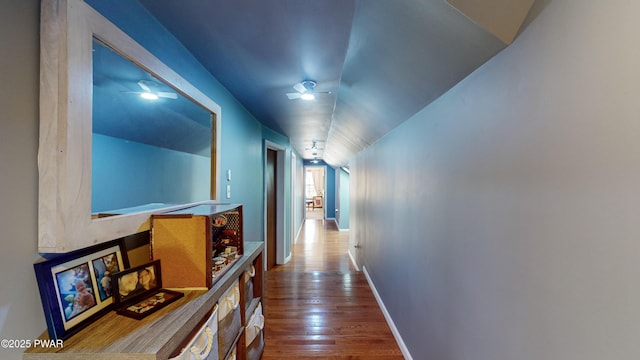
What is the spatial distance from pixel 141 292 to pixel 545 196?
1.38 m

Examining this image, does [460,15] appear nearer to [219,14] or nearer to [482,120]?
[482,120]

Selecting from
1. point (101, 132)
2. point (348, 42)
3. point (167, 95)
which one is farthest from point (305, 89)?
point (101, 132)

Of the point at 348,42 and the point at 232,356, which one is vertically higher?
the point at 348,42

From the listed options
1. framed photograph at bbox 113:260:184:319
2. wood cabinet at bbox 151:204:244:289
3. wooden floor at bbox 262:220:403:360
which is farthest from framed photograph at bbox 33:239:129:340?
wooden floor at bbox 262:220:403:360

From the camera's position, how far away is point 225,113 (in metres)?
2.05

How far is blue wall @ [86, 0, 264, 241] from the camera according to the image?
1.04 meters

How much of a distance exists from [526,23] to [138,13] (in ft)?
4.79

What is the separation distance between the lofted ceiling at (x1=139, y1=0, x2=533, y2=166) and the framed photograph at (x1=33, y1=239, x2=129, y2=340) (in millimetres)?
1021

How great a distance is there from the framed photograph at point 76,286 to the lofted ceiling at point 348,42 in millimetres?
1021

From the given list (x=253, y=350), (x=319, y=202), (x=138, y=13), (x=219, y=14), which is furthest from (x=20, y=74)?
(x=319, y=202)

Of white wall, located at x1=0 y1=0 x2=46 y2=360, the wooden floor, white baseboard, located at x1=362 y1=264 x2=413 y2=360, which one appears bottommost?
the wooden floor

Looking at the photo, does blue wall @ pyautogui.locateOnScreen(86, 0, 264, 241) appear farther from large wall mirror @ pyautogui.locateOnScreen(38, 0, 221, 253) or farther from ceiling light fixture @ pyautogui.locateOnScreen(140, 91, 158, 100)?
ceiling light fixture @ pyautogui.locateOnScreen(140, 91, 158, 100)

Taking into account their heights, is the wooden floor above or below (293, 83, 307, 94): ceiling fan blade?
below

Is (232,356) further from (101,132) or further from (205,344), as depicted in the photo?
(101,132)
